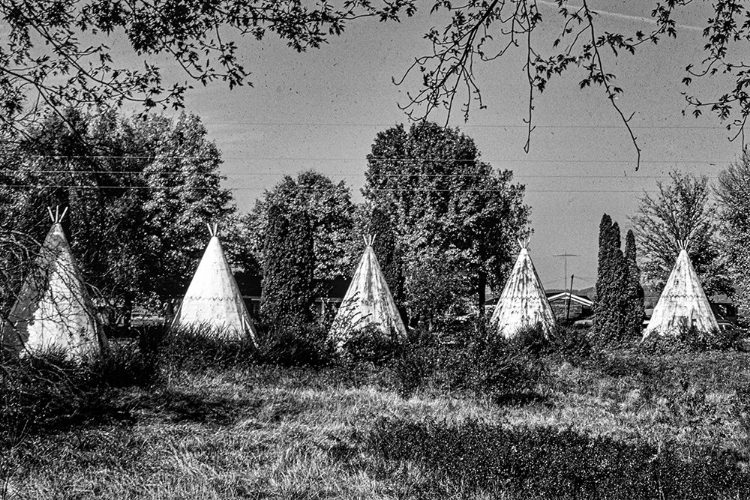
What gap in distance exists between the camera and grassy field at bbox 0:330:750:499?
17.8ft

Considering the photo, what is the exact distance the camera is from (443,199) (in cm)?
3180

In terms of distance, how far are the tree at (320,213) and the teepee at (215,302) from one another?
22.7m

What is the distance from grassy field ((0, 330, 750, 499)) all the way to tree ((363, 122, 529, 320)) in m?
20.2

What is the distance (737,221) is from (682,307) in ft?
37.4

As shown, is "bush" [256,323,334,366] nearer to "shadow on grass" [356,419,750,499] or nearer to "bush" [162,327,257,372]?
"bush" [162,327,257,372]

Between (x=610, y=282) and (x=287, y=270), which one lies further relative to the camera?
(x=287, y=270)

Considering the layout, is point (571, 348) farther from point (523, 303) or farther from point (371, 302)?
point (371, 302)

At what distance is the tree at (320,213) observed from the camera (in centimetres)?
3750

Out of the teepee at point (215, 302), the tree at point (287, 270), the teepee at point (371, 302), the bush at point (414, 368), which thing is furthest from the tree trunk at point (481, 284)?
the bush at point (414, 368)

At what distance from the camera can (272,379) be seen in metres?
11.0

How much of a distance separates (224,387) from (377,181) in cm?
2370

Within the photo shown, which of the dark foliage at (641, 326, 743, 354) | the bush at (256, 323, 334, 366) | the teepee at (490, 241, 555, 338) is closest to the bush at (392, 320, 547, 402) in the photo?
the bush at (256, 323, 334, 366)

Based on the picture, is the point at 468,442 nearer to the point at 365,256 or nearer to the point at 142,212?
the point at 365,256

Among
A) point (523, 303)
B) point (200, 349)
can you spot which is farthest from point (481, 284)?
point (200, 349)
